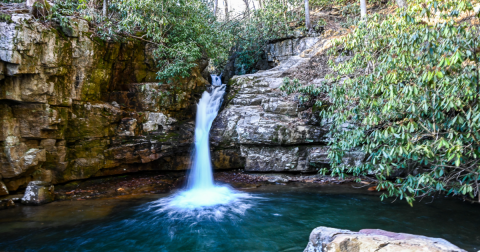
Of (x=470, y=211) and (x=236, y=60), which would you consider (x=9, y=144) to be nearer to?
(x=470, y=211)

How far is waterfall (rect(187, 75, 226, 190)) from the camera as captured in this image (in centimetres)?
1145

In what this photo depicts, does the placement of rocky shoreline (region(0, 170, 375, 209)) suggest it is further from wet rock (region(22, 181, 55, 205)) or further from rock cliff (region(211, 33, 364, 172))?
rock cliff (region(211, 33, 364, 172))

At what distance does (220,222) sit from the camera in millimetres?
7438

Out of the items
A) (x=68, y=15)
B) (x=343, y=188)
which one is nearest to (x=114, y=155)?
(x=68, y=15)

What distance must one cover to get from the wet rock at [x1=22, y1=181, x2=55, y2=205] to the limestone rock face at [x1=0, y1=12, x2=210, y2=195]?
736 millimetres

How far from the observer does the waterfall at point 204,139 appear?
11453 millimetres

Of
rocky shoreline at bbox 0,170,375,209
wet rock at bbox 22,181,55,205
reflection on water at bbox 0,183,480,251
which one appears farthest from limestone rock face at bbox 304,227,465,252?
wet rock at bbox 22,181,55,205

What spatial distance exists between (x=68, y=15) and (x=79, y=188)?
260 inches

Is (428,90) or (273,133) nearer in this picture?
(428,90)

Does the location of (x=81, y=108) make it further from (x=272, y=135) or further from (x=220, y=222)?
(x=272, y=135)

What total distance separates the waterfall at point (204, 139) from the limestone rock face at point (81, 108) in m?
0.44

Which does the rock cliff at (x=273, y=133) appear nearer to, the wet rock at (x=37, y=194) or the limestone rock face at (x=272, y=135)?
the limestone rock face at (x=272, y=135)

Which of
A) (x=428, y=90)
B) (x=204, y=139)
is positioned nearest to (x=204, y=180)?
(x=204, y=139)

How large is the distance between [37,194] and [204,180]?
5814mm
